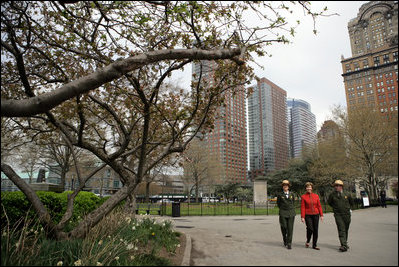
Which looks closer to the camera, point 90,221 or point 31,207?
point 90,221

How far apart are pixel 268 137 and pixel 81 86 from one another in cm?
14969

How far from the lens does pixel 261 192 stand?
30578 millimetres

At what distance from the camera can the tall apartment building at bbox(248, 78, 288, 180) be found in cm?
13862

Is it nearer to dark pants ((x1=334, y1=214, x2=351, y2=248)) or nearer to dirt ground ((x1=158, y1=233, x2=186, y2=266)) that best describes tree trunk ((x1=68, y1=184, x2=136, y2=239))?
dirt ground ((x1=158, y1=233, x2=186, y2=266))

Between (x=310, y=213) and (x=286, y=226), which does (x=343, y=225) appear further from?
(x=286, y=226)

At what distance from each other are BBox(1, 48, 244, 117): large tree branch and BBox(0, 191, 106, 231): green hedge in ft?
9.69

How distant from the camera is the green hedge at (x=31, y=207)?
648 cm

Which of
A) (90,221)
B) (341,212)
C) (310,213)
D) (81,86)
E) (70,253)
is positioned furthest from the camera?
(310,213)

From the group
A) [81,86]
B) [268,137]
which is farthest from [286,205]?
[268,137]

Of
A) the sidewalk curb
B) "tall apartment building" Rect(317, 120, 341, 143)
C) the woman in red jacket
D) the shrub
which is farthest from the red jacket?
"tall apartment building" Rect(317, 120, 341, 143)

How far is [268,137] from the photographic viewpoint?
482 ft

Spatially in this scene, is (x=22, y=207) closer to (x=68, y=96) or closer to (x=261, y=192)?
(x=68, y=96)

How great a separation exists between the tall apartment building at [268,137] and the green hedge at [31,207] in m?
131

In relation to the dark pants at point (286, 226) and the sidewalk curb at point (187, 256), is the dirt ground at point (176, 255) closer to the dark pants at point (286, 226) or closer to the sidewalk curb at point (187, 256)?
the sidewalk curb at point (187, 256)
